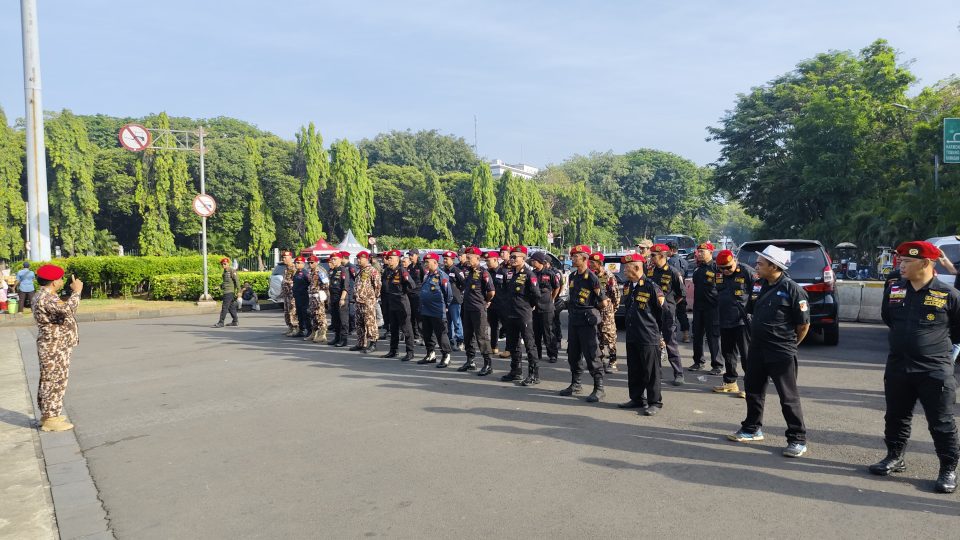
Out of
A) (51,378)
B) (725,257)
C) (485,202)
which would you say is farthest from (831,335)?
(485,202)

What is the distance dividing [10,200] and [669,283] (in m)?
47.9

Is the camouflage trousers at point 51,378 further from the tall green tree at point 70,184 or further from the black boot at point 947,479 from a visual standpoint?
the tall green tree at point 70,184

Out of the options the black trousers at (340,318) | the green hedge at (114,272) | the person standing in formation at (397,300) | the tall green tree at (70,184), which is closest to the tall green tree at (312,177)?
the tall green tree at (70,184)

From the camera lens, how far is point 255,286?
24141 millimetres

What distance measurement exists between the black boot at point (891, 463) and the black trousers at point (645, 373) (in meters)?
2.34

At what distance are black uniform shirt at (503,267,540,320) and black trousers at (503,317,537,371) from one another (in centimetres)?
7

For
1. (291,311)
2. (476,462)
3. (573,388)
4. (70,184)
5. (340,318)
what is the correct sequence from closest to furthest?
1. (476,462)
2. (573,388)
3. (340,318)
4. (291,311)
5. (70,184)

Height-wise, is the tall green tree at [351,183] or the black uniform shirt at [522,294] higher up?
the tall green tree at [351,183]

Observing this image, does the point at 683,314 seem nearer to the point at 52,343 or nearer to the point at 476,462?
the point at 476,462

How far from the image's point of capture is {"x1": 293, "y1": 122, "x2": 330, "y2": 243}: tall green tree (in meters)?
46.7

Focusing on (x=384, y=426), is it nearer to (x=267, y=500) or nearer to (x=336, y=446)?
(x=336, y=446)

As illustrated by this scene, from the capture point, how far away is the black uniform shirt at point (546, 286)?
9305 millimetres

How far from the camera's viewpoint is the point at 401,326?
11.5 meters

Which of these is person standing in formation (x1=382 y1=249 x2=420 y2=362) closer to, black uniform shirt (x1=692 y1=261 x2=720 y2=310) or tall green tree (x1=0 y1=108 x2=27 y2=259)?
black uniform shirt (x1=692 y1=261 x2=720 y2=310)
